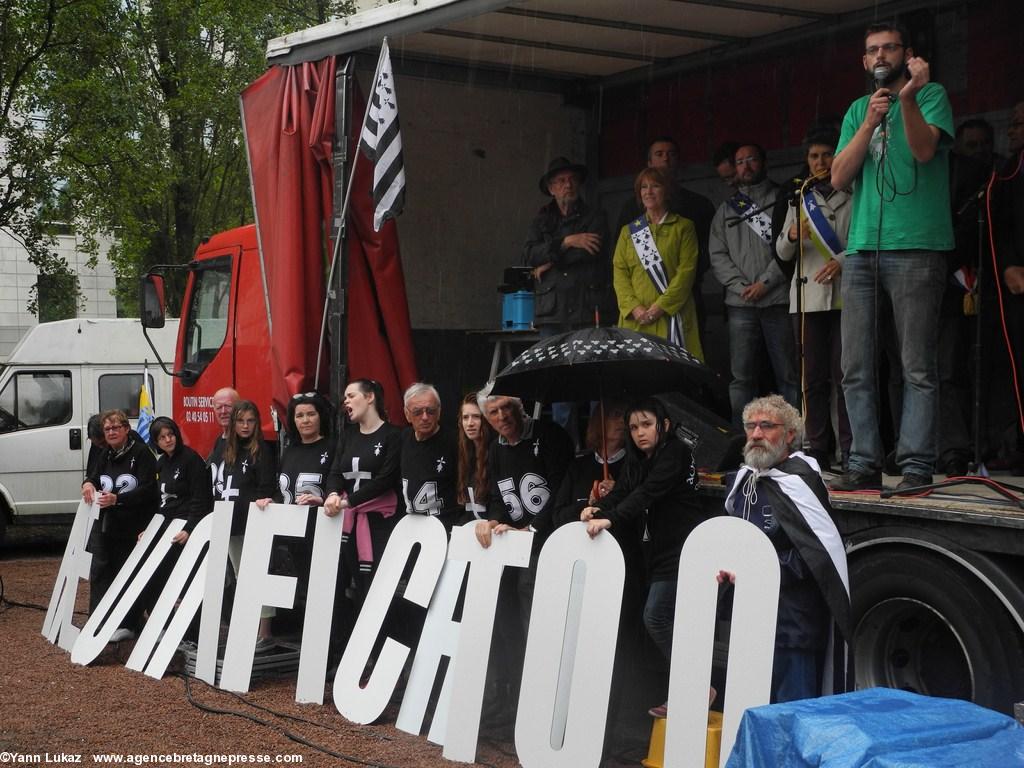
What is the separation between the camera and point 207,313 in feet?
33.7

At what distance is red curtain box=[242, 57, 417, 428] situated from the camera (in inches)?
317

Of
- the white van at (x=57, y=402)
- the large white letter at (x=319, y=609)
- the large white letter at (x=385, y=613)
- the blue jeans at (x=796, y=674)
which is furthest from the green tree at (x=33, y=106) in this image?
the blue jeans at (x=796, y=674)

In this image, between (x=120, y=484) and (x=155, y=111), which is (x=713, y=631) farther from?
(x=155, y=111)

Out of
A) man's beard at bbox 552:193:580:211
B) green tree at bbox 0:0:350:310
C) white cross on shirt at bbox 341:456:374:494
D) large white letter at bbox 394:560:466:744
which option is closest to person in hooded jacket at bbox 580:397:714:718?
large white letter at bbox 394:560:466:744

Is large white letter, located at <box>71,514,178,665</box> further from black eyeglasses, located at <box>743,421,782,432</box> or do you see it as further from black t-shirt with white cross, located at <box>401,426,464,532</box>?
black eyeglasses, located at <box>743,421,782,432</box>

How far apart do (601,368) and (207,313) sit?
4876mm

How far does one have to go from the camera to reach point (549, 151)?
960 centimetres

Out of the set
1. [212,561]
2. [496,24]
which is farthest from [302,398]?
[496,24]

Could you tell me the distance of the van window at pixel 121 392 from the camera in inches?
548

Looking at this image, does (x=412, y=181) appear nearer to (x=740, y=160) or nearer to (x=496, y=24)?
(x=496, y=24)

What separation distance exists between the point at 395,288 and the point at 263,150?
1.18 m

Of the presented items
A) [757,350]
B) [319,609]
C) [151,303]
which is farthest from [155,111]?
[319,609]

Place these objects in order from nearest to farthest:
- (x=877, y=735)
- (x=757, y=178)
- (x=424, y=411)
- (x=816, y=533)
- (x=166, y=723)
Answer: (x=877, y=735) < (x=816, y=533) < (x=166, y=723) < (x=424, y=411) < (x=757, y=178)

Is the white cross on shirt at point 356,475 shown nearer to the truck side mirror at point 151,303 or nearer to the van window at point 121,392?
the truck side mirror at point 151,303
